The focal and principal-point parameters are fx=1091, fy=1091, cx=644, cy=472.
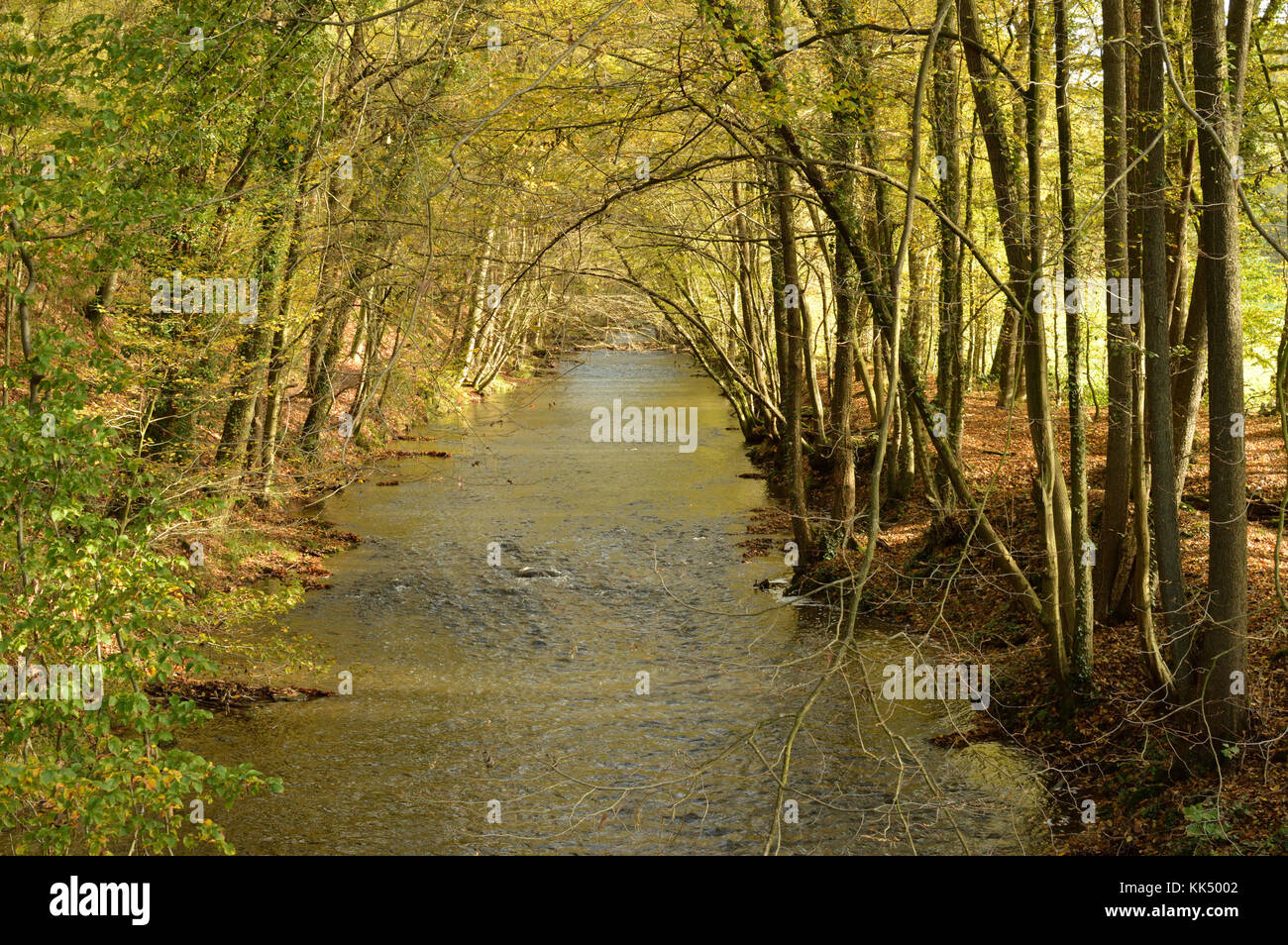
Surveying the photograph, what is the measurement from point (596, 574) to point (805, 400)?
8.87 metres

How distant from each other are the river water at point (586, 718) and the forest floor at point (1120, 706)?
0.52 m

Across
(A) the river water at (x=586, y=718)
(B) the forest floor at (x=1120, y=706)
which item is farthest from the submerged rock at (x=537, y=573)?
(B) the forest floor at (x=1120, y=706)

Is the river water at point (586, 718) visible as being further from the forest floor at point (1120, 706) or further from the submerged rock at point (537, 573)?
the forest floor at point (1120, 706)

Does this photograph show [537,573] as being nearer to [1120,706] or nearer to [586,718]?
[586,718]

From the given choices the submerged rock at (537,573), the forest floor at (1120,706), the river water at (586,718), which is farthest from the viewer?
the submerged rock at (537,573)

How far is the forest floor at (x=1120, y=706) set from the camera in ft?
25.8

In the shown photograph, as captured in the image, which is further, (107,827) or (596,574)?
(596,574)

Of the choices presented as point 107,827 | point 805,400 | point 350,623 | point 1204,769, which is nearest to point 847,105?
point 1204,769

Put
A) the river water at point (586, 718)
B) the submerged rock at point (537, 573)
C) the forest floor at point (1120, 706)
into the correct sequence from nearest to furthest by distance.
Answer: the forest floor at point (1120, 706)
the river water at point (586, 718)
the submerged rock at point (537, 573)

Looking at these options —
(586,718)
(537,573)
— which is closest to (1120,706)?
(586,718)

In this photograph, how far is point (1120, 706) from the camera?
991 centimetres

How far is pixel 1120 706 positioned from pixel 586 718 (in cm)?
523
